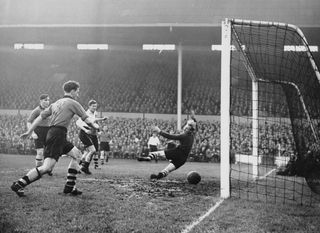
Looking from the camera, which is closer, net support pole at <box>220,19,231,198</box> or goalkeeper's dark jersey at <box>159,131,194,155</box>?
net support pole at <box>220,19,231,198</box>

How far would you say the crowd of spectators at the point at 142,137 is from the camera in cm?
1950

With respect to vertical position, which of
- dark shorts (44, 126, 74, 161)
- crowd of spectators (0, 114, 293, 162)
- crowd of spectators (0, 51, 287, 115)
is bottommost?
crowd of spectators (0, 114, 293, 162)

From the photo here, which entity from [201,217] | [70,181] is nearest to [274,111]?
[201,217]

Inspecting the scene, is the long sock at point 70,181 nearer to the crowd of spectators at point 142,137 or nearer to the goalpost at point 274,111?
the goalpost at point 274,111

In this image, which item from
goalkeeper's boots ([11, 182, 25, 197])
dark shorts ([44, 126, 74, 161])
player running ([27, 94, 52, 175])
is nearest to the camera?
goalkeeper's boots ([11, 182, 25, 197])

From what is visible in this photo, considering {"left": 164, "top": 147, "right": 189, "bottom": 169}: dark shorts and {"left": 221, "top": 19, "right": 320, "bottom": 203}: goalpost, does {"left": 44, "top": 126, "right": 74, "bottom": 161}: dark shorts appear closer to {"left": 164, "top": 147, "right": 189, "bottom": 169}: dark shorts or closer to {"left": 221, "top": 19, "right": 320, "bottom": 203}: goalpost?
{"left": 221, "top": 19, "right": 320, "bottom": 203}: goalpost

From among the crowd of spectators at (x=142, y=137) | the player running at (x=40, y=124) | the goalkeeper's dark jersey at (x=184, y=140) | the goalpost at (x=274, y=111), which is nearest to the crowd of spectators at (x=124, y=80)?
the crowd of spectators at (x=142, y=137)

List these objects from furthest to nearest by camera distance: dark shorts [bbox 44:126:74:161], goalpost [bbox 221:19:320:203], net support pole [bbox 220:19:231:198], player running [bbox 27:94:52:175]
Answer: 1. player running [bbox 27:94:52:175]
2. goalpost [bbox 221:19:320:203]
3. net support pole [bbox 220:19:231:198]
4. dark shorts [bbox 44:126:74:161]

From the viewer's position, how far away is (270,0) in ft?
80.7

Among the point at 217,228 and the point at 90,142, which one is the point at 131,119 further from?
the point at 217,228

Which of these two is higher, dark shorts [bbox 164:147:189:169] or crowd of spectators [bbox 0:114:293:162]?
dark shorts [bbox 164:147:189:169]

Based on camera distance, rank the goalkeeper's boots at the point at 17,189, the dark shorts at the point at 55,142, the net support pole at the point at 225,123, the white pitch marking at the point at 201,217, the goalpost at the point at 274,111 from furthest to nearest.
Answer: the goalpost at the point at 274,111, the net support pole at the point at 225,123, the dark shorts at the point at 55,142, the goalkeeper's boots at the point at 17,189, the white pitch marking at the point at 201,217

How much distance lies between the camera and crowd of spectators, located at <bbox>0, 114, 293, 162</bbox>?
19.5m

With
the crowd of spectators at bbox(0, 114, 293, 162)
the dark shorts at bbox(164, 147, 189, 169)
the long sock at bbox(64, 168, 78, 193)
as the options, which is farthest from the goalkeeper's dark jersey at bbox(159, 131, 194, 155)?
the crowd of spectators at bbox(0, 114, 293, 162)
